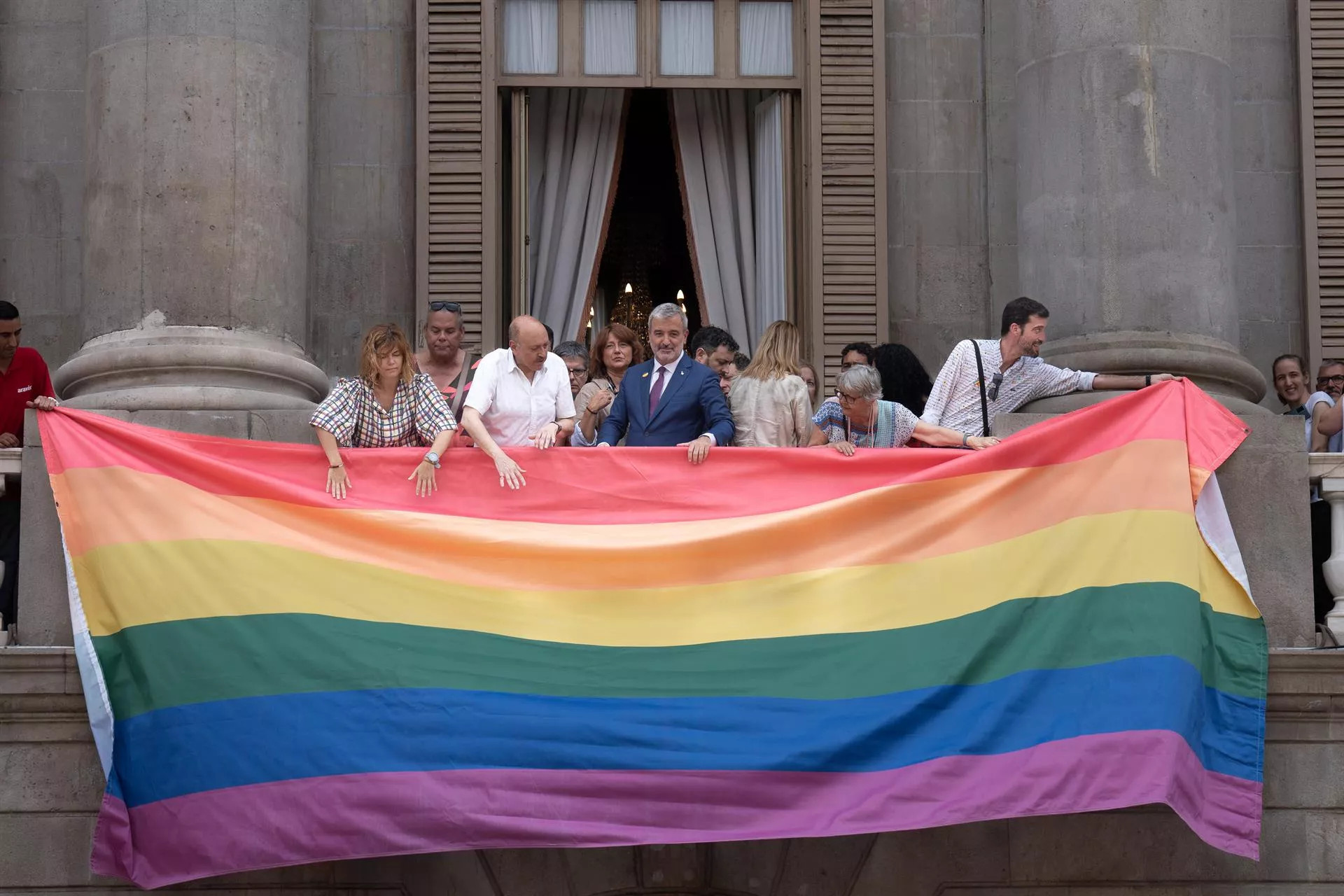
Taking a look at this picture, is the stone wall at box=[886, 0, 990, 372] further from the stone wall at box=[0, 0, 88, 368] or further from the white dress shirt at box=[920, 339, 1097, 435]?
the stone wall at box=[0, 0, 88, 368]

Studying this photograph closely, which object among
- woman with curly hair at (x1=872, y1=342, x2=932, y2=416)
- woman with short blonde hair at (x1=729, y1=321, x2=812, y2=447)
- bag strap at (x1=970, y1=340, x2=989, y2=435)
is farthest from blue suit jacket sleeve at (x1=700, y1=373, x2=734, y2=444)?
bag strap at (x1=970, y1=340, x2=989, y2=435)

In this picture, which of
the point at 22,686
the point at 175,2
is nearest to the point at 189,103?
the point at 175,2

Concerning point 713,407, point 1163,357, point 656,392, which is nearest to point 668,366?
point 656,392

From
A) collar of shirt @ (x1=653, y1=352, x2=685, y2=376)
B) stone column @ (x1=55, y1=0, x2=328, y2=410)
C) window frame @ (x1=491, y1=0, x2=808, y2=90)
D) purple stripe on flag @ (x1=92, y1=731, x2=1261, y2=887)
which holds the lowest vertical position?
purple stripe on flag @ (x1=92, y1=731, x2=1261, y2=887)

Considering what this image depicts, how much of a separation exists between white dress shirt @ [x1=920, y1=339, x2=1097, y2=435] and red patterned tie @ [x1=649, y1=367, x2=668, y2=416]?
163cm

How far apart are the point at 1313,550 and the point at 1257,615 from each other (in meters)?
1.36

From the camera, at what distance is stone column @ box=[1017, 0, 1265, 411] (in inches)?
494

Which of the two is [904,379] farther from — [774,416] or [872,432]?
[774,416]

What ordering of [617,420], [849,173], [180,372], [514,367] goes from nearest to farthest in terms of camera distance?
[514,367], [617,420], [180,372], [849,173]

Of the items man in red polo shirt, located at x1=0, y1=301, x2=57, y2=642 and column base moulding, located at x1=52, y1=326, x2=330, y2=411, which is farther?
man in red polo shirt, located at x1=0, y1=301, x2=57, y2=642

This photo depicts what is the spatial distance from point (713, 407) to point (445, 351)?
6.36ft

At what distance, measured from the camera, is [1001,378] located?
11758 mm

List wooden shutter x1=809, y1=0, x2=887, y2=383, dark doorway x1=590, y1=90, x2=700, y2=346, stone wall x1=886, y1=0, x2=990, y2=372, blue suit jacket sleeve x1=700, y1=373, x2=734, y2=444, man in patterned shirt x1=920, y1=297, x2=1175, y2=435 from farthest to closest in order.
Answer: dark doorway x1=590, y1=90, x2=700, y2=346, stone wall x1=886, y1=0, x2=990, y2=372, wooden shutter x1=809, y1=0, x2=887, y2=383, man in patterned shirt x1=920, y1=297, x2=1175, y2=435, blue suit jacket sleeve x1=700, y1=373, x2=734, y2=444

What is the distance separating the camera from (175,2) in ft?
41.0
